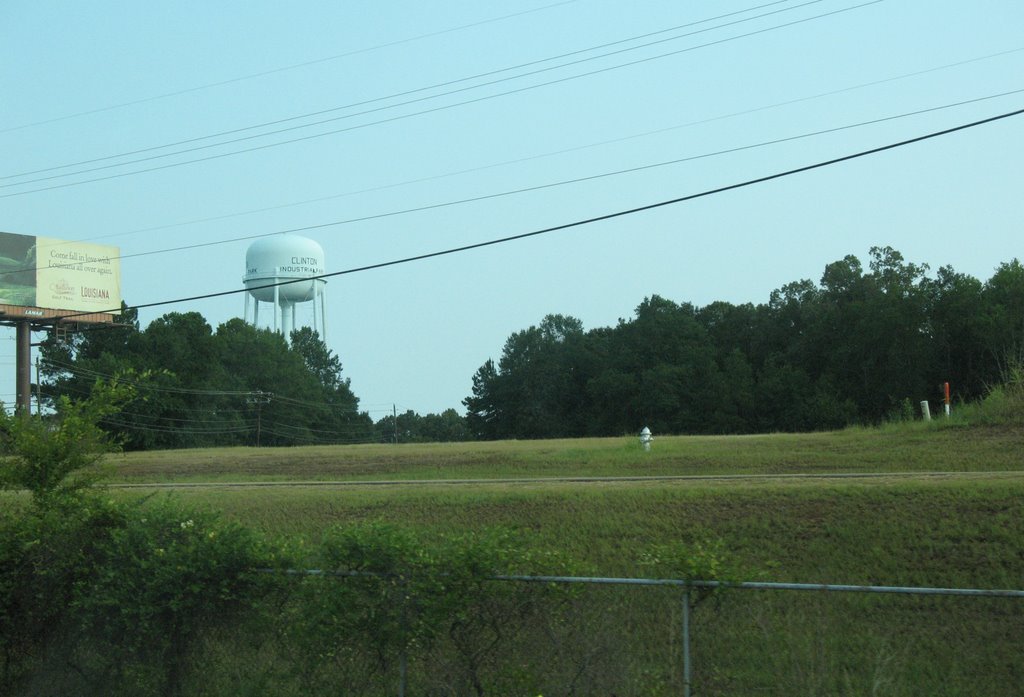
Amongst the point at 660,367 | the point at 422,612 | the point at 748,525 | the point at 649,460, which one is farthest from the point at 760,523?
the point at 660,367

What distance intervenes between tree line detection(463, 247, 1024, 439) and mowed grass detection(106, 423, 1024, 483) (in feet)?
67.0

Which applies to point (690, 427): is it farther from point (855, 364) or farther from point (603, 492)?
point (603, 492)

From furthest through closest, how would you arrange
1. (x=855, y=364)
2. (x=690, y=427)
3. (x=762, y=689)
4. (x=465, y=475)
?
(x=690, y=427) → (x=855, y=364) → (x=465, y=475) → (x=762, y=689)

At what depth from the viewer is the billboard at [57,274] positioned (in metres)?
54.3

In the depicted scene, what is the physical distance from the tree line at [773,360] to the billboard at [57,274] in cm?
3509

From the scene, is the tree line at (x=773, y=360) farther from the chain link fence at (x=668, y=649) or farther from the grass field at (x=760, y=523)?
the chain link fence at (x=668, y=649)

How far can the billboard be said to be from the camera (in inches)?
2140

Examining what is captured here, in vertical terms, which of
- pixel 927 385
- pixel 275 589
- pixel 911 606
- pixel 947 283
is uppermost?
pixel 947 283

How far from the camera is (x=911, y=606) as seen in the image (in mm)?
10172

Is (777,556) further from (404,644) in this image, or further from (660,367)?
(660,367)

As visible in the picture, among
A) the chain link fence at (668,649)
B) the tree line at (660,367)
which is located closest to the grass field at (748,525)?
the chain link fence at (668,649)

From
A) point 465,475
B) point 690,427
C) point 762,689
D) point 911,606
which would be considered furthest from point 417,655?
point 690,427

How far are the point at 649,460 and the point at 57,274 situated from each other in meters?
44.6

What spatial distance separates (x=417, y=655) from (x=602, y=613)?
1552mm
